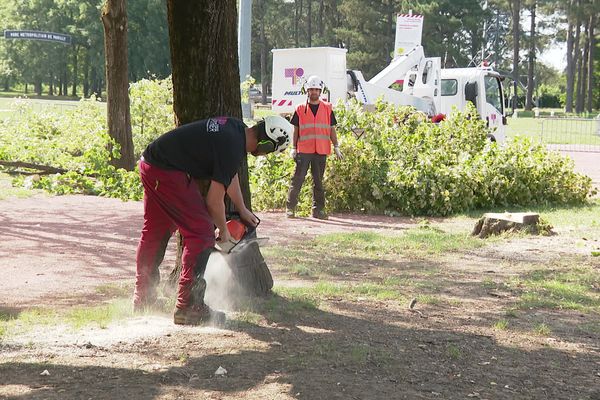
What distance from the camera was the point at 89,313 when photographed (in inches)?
243

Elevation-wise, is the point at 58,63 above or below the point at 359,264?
above

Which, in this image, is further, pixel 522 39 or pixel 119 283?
pixel 522 39

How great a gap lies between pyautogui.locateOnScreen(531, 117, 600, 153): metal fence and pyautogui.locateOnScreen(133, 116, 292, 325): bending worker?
77.1 feet

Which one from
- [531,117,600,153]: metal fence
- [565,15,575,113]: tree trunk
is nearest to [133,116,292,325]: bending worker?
[531,117,600,153]: metal fence

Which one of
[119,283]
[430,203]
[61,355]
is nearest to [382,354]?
[61,355]

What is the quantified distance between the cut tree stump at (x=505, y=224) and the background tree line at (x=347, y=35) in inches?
2075

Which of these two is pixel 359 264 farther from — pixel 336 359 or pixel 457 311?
pixel 336 359

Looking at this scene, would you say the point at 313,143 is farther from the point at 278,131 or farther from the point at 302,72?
the point at 302,72

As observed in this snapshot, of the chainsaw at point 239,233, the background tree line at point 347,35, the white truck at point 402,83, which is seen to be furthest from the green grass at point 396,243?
the background tree line at point 347,35

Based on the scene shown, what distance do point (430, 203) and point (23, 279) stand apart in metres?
6.57

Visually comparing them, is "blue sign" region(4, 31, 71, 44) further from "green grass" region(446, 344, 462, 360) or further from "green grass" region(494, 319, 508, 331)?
"green grass" region(446, 344, 462, 360)

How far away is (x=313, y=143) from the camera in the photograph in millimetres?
11797

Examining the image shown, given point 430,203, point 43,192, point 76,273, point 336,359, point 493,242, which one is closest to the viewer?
point 336,359

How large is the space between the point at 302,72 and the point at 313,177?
13.7 m
